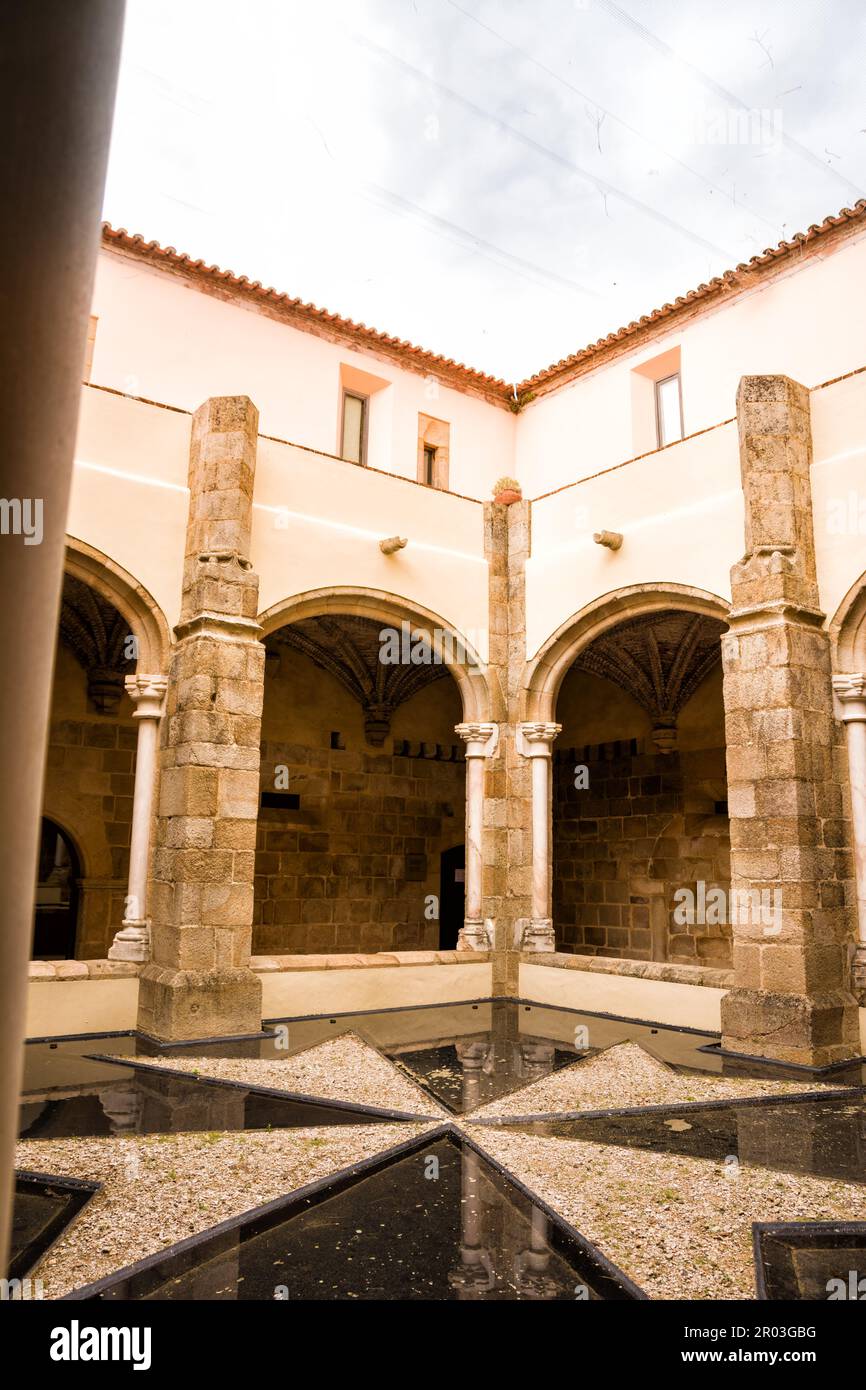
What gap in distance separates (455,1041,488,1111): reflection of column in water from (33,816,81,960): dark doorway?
4987 millimetres

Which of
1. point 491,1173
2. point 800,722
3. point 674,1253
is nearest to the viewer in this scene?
point 674,1253

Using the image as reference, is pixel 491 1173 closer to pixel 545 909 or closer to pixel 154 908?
pixel 154 908

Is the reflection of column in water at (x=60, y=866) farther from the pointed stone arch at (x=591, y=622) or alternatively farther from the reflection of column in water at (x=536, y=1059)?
the reflection of column in water at (x=536, y=1059)

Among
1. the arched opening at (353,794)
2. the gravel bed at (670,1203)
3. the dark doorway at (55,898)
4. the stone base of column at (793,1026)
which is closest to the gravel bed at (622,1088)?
the stone base of column at (793,1026)

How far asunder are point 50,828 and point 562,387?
25.7 ft

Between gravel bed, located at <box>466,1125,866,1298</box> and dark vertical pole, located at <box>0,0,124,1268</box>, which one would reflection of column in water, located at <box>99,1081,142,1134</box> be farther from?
dark vertical pole, located at <box>0,0,124,1268</box>

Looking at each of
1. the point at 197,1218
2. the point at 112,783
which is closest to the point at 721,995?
the point at 197,1218

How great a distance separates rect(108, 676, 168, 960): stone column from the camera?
22.3 ft

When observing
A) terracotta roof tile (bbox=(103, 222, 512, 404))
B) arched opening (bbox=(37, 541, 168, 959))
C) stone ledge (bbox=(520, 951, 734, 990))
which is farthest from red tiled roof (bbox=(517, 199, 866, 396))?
stone ledge (bbox=(520, 951, 734, 990))

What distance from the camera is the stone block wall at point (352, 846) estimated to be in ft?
35.5

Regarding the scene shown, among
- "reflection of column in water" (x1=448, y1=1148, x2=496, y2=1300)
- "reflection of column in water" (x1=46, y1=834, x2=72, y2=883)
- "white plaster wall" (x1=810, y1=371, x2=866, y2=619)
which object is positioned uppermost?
"white plaster wall" (x1=810, y1=371, x2=866, y2=619)

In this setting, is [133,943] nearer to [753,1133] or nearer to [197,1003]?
[197,1003]

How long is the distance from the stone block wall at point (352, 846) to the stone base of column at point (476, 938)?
3205 mm

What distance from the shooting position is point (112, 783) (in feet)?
32.3
